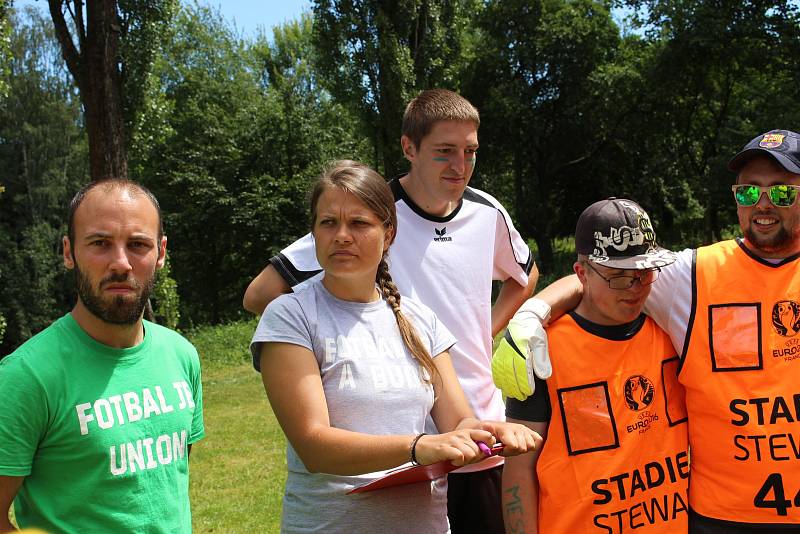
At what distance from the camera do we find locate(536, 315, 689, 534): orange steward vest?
233cm

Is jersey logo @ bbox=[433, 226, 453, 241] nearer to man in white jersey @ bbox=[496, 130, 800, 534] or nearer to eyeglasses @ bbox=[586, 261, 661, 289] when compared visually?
man in white jersey @ bbox=[496, 130, 800, 534]

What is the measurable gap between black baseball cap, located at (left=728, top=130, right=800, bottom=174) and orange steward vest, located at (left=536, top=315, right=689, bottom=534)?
845 millimetres

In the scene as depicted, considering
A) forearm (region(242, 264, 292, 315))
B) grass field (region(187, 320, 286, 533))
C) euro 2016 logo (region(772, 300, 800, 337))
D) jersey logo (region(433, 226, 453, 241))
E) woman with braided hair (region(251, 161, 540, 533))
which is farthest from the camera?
grass field (region(187, 320, 286, 533))

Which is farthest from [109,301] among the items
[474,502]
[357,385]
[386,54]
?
[386,54]

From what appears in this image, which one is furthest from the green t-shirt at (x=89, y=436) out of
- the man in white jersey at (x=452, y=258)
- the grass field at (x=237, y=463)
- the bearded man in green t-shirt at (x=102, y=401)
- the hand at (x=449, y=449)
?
the grass field at (x=237, y=463)

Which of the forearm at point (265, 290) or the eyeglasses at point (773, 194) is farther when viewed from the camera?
the forearm at point (265, 290)

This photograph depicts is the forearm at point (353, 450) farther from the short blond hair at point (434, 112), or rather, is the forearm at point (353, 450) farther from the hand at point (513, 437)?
the short blond hair at point (434, 112)

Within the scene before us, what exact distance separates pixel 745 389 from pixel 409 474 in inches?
50.0

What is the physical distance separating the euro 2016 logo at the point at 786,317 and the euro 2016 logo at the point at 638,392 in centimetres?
51

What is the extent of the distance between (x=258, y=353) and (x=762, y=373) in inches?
67.6

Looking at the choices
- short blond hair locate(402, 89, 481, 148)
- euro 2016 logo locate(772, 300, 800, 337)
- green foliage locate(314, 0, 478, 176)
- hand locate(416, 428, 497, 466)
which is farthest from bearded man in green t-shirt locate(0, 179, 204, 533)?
green foliage locate(314, 0, 478, 176)

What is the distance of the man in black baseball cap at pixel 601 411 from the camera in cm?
235

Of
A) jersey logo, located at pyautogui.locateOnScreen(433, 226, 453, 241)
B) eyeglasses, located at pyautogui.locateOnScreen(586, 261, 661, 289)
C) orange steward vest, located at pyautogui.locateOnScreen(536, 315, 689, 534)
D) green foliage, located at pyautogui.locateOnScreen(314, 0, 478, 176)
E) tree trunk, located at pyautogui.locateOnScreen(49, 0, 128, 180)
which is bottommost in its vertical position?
orange steward vest, located at pyautogui.locateOnScreen(536, 315, 689, 534)

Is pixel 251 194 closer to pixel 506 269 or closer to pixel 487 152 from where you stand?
pixel 487 152
